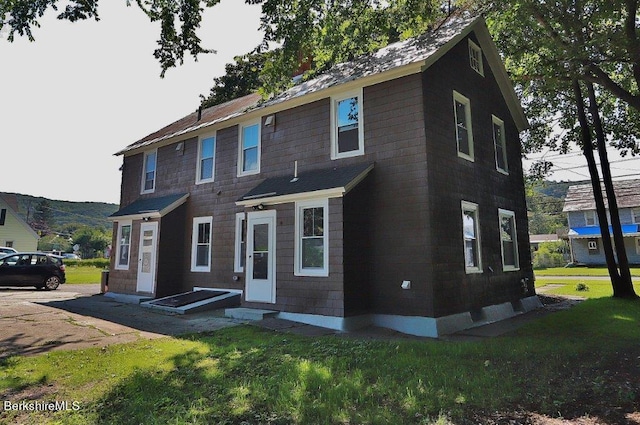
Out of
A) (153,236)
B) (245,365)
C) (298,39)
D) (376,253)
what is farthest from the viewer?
(153,236)

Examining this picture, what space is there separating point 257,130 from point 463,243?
22.8ft

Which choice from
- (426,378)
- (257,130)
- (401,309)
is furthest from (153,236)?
(426,378)

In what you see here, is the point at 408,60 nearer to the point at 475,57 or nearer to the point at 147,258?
the point at 475,57

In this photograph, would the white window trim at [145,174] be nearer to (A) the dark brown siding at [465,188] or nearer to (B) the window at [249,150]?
(B) the window at [249,150]

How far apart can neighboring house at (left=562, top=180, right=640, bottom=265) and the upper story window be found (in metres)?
35.2

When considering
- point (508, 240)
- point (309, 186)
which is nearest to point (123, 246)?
point (309, 186)

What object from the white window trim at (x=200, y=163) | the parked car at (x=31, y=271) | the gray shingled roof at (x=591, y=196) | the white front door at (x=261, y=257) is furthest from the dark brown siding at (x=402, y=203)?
the gray shingled roof at (x=591, y=196)

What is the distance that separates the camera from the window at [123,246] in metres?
14.2

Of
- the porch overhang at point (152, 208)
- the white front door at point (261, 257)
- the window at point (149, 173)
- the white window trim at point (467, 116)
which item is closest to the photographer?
the white front door at point (261, 257)

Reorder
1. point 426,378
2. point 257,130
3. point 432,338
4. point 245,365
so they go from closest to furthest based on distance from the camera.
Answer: point 426,378 < point 245,365 < point 432,338 < point 257,130

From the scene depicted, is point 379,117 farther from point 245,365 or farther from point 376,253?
point 245,365

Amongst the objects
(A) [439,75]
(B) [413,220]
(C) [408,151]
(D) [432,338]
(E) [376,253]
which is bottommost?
(D) [432,338]

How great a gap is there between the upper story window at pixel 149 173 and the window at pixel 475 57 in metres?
12.0

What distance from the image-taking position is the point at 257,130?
12195 mm
